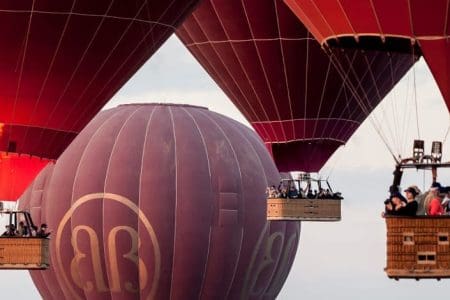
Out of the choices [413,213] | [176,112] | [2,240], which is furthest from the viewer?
[176,112]

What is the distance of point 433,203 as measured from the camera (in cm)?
2811

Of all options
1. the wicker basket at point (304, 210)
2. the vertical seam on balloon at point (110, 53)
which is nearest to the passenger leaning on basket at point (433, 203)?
the vertical seam on balloon at point (110, 53)

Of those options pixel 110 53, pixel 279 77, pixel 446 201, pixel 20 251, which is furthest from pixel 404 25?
pixel 279 77

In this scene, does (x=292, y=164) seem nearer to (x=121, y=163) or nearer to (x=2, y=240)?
(x=121, y=163)

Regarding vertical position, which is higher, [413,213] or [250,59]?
[250,59]

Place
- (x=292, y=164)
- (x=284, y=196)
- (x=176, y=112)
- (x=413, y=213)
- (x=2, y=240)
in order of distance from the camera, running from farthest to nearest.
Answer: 1. (x=176, y=112)
2. (x=292, y=164)
3. (x=284, y=196)
4. (x=2, y=240)
5. (x=413, y=213)

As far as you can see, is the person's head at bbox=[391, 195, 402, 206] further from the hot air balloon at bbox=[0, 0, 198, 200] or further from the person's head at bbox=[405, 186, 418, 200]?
the hot air balloon at bbox=[0, 0, 198, 200]

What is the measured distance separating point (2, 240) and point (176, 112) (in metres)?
11.5

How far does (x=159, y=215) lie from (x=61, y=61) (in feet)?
23.4

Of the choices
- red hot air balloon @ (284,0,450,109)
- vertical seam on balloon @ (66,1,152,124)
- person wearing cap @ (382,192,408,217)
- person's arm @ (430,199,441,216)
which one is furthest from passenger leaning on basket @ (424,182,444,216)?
vertical seam on balloon @ (66,1,152,124)

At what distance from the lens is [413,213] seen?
92.2 ft

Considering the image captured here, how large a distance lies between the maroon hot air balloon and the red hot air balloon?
13052 millimetres

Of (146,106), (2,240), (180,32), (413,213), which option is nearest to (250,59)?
(180,32)

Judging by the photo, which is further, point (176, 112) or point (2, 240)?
point (176, 112)
